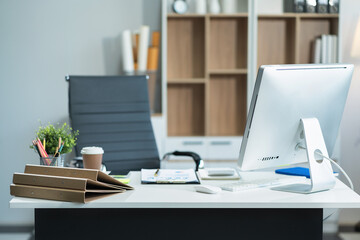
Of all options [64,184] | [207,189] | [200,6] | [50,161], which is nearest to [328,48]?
[200,6]

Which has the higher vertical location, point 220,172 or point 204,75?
point 204,75

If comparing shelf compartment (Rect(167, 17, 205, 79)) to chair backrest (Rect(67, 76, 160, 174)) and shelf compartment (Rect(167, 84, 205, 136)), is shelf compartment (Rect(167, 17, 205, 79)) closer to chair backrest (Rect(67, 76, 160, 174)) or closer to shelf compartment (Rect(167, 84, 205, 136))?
shelf compartment (Rect(167, 84, 205, 136))

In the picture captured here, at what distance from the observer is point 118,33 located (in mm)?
4113

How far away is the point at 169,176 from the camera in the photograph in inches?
→ 86.5

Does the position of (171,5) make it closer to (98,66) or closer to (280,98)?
(98,66)

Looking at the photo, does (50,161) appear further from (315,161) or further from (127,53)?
(127,53)

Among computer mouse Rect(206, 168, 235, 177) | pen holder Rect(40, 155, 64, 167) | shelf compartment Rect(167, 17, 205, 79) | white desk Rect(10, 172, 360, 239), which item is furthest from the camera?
shelf compartment Rect(167, 17, 205, 79)

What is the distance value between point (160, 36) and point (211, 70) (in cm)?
55

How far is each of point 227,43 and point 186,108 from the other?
64 cm

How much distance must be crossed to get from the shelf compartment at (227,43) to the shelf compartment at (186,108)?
26 cm

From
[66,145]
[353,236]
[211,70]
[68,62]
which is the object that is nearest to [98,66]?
[68,62]

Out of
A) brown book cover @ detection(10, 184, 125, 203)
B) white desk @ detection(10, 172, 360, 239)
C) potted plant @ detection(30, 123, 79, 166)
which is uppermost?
potted plant @ detection(30, 123, 79, 166)

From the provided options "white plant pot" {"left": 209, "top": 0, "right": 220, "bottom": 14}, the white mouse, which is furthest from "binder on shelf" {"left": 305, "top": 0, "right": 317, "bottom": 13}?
the white mouse

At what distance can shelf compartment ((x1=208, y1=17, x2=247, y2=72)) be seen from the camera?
4.09 m
